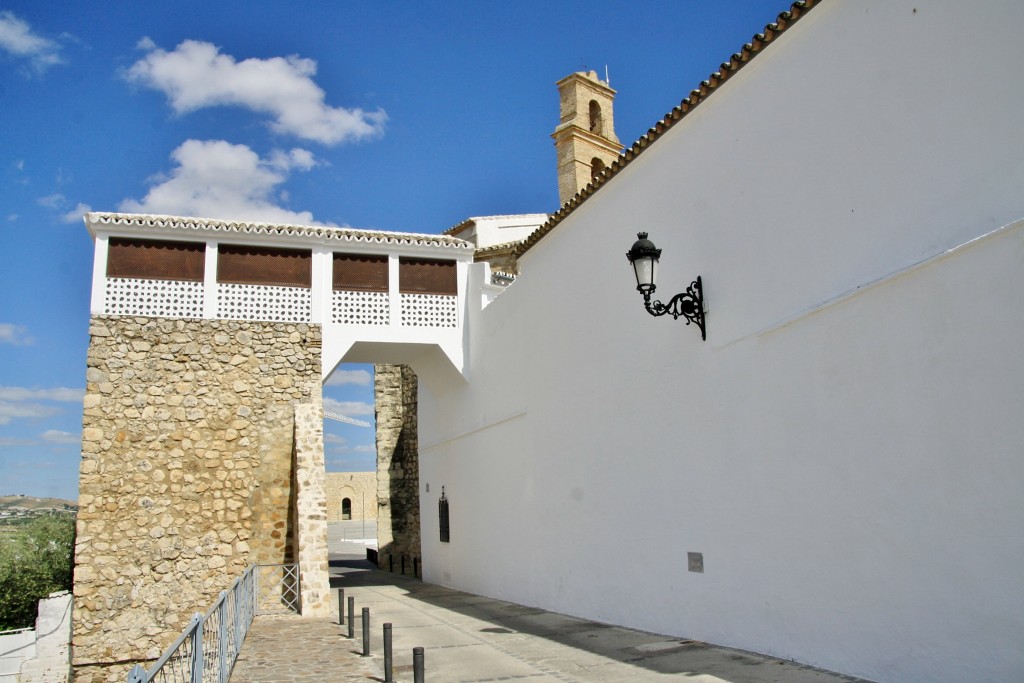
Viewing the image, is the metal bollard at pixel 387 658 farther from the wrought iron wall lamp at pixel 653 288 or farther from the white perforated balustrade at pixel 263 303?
the white perforated balustrade at pixel 263 303

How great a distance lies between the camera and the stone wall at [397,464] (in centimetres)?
1691

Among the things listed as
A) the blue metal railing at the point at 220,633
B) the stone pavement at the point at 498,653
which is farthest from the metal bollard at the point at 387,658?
the blue metal railing at the point at 220,633

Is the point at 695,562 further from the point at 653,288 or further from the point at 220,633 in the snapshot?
the point at 220,633

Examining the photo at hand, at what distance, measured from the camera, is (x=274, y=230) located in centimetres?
1232

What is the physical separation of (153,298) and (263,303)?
5.34 ft

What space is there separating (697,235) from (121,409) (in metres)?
8.96

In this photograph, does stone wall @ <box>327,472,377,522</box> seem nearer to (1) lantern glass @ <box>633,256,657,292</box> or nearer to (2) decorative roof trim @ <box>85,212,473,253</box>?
(2) decorative roof trim @ <box>85,212,473,253</box>

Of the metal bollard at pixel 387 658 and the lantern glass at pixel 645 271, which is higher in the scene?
the lantern glass at pixel 645 271

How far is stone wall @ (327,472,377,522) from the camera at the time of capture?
35.6 m

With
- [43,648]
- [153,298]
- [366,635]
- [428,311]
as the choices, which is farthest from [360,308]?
[43,648]

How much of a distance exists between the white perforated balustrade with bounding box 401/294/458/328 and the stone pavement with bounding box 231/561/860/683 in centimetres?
472

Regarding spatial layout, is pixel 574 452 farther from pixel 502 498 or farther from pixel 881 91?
pixel 881 91

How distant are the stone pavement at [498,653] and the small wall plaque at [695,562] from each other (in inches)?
24.9

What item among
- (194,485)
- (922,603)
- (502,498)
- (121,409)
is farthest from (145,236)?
(922,603)
